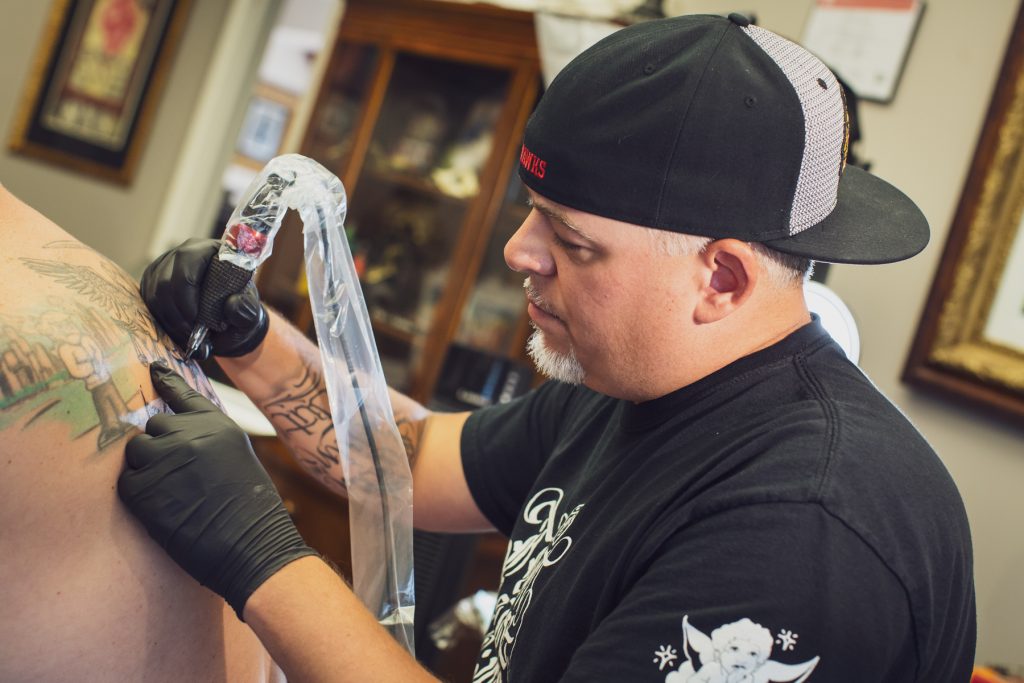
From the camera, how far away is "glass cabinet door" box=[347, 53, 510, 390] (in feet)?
10.4

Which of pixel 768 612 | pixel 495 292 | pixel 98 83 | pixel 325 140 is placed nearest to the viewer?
pixel 768 612

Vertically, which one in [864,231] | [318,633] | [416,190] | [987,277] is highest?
[987,277]

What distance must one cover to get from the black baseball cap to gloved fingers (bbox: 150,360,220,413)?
0.44 m

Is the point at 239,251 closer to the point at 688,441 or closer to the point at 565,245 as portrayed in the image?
the point at 565,245

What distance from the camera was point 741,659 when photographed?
0.80m

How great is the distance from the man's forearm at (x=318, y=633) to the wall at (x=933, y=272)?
162cm

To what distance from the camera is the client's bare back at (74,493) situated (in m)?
0.89

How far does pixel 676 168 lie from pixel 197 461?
0.57 metres

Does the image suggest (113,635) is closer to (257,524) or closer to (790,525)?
(257,524)

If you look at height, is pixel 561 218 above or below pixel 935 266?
below

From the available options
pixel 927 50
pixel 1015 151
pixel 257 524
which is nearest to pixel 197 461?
pixel 257 524

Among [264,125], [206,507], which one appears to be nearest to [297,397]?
[206,507]

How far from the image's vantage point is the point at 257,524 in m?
1.00

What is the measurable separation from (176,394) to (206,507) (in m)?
0.14
